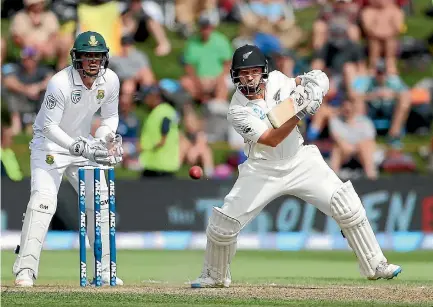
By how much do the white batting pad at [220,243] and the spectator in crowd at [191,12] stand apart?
761cm

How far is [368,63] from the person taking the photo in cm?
1500

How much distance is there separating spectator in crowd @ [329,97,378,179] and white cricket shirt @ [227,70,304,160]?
5588 mm

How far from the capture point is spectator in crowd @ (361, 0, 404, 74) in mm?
15000

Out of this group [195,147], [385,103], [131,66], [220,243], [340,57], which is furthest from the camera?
[340,57]

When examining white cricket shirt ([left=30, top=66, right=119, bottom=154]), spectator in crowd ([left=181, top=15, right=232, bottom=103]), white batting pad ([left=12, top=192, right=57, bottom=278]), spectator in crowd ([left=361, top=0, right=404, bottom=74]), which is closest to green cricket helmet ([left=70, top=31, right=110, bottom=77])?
white cricket shirt ([left=30, top=66, right=119, bottom=154])

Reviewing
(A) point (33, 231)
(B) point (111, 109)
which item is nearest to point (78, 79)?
(B) point (111, 109)

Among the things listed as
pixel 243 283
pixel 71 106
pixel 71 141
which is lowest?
pixel 243 283

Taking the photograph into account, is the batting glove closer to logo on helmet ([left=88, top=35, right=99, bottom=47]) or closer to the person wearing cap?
logo on helmet ([left=88, top=35, right=99, bottom=47])

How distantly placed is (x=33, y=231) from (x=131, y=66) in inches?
238

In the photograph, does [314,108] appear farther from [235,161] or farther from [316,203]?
[235,161]

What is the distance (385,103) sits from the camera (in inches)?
561

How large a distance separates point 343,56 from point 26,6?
13.2ft

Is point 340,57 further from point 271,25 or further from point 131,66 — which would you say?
point 131,66

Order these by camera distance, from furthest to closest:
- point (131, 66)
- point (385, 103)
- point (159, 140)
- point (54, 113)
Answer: point (385, 103), point (131, 66), point (159, 140), point (54, 113)
